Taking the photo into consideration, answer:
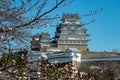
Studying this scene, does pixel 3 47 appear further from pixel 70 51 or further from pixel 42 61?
pixel 70 51

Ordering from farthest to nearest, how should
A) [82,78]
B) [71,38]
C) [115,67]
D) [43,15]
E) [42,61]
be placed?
[71,38] < [115,67] < [82,78] < [42,61] < [43,15]

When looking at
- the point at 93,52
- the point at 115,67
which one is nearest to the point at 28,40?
the point at 115,67

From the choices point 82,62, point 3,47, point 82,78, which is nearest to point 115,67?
point 82,62

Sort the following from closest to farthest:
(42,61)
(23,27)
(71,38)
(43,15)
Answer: (43,15) → (23,27) → (42,61) → (71,38)

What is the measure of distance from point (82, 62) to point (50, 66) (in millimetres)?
33926

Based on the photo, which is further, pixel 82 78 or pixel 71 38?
pixel 71 38

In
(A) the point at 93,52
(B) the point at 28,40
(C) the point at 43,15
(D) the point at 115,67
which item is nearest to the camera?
(C) the point at 43,15

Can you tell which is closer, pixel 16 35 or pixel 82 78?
pixel 16 35

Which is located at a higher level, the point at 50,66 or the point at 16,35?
the point at 16,35

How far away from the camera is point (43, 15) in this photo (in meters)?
4.27

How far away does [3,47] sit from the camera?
5.14m

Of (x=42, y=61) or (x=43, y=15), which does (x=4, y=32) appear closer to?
(x=43, y=15)

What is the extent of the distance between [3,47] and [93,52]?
39.1 meters

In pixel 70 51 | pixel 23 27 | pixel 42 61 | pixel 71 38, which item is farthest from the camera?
pixel 71 38
